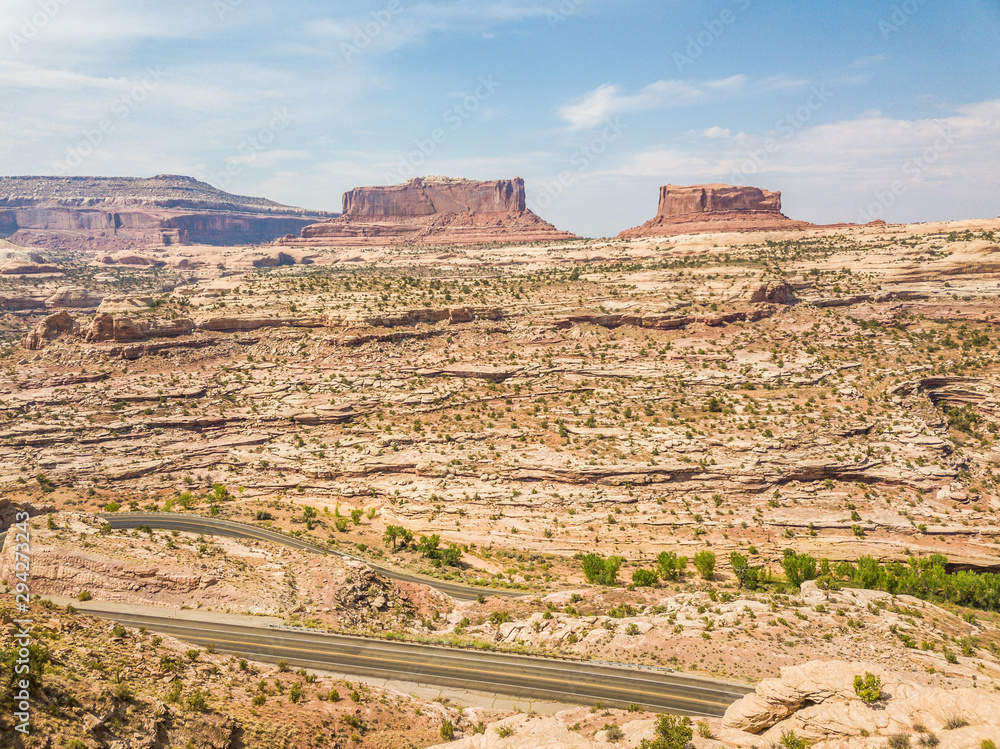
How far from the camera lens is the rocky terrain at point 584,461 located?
106 feet

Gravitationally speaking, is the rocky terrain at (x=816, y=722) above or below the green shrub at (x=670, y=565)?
above

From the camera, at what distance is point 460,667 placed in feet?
99.9

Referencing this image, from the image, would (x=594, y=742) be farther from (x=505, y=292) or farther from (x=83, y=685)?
(x=505, y=292)

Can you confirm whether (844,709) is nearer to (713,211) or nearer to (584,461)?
(584,461)

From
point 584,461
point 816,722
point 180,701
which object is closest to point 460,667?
point 180,701

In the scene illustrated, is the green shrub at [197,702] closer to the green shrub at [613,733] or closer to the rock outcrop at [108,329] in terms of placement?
the green shrub at [613,733]

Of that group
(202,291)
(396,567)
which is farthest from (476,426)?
(202,291)

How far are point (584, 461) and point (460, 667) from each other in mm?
30437

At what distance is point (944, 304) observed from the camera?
78.8 meters

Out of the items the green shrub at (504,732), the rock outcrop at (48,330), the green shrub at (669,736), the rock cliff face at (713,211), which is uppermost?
the rock cliff face at (713,211)

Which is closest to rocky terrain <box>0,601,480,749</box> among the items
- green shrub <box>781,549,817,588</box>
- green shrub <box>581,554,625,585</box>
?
green shrub <box>581,554,625,585</box>

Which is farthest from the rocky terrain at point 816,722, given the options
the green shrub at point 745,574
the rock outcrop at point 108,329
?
the rock outcrop at point 108,329

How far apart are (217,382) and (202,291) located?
28811mm

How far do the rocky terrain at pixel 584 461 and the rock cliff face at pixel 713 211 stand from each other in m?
61.1
